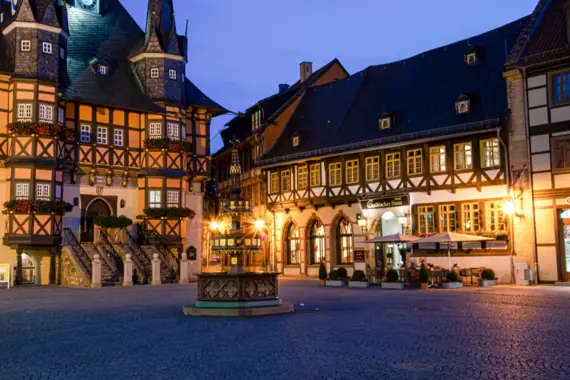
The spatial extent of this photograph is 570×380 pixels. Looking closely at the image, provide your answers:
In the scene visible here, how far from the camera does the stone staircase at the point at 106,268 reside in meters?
32.6

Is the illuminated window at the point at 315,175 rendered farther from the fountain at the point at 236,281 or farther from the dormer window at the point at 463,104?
the fountain at the point at 236,281

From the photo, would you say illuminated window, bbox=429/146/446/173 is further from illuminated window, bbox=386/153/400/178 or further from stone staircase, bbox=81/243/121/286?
stone staircase, bbox=81/243/121/286

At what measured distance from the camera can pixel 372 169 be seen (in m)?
36.6

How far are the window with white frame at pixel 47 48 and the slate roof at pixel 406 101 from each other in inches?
541

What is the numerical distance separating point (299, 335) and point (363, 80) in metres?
30.5

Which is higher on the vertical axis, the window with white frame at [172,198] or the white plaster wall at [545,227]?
the window with white frame at [172,198]

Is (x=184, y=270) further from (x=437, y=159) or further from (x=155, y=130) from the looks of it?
(x=437, y=159)

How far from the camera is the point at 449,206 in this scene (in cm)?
3269

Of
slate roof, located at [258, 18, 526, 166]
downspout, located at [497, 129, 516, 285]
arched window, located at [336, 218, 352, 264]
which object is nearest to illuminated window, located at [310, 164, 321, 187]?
slate roof, located at [258, 18, 526, 166]

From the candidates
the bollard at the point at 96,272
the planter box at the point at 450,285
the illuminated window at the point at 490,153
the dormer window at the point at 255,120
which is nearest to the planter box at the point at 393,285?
the planter box at the point at 450,285

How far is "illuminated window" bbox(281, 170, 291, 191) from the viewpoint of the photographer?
41.3 meters

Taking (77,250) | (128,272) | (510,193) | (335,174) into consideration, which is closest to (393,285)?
(510,193)

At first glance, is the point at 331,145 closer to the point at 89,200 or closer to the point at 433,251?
the point at 433,251

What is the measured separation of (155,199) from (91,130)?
4830 mm
